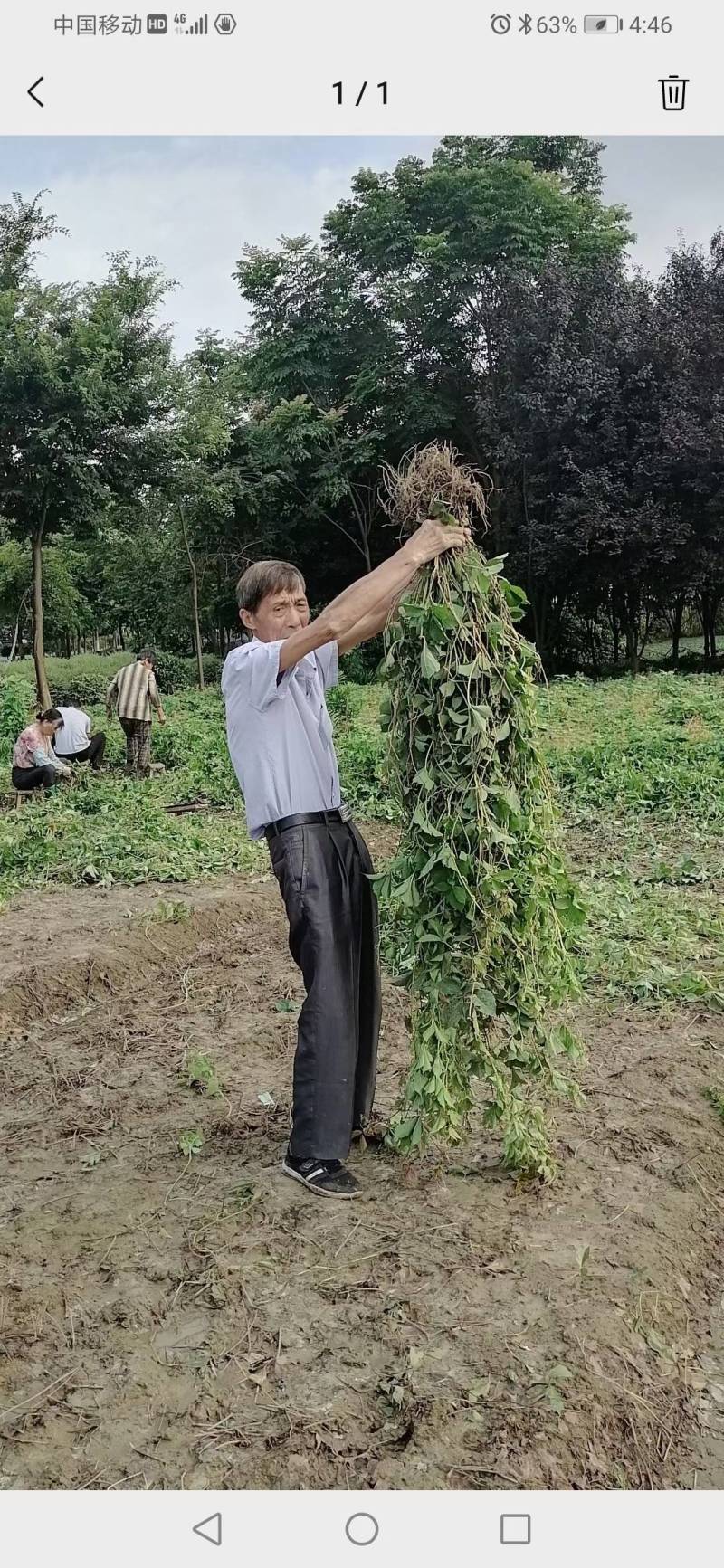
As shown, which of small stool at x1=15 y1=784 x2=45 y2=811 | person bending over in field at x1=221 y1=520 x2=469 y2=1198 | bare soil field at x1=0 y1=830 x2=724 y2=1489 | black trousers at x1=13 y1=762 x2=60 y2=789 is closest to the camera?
bare soil field at x1=0 y1=830 x2=724 y2=1489

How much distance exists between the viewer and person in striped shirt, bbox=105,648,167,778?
1177 cm

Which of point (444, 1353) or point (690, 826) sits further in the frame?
point (690, 826)

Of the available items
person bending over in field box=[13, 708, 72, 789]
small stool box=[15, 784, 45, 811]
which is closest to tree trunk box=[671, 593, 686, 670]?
person bending over in field box=[13, 708, 72, 789]

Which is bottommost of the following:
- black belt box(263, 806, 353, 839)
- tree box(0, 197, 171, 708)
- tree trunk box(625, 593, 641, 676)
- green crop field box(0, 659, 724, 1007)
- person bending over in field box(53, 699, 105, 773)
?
green crop field box(0, 659, 724, 1007)

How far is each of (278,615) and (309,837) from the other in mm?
661

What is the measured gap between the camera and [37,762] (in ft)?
34.9

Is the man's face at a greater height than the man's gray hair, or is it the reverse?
the man's gray hair

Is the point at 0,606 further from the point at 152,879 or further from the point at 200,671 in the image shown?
the point at 152,879

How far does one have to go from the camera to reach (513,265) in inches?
850

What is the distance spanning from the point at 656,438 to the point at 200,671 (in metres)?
9.70

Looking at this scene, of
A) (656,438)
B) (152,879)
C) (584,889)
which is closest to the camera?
(584,889)

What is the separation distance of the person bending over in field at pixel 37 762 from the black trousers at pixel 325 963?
7.57m

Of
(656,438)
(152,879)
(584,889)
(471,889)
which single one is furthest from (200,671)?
(471,889)

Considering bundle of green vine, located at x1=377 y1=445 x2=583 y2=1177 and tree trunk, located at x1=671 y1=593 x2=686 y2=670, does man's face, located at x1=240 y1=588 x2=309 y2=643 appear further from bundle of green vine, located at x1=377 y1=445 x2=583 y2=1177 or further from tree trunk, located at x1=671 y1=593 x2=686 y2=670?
tree trunk, located at x1=671 y1=593 x2=686 y2=670
